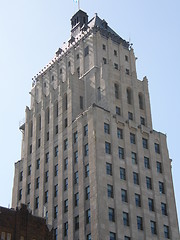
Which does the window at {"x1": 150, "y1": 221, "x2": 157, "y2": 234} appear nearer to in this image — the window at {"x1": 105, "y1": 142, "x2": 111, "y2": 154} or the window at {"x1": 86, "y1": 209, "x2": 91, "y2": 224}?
the window at {"x1": 86, "y1": 209, "x2": 91, "y2": 224}

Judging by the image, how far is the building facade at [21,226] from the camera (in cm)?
7625

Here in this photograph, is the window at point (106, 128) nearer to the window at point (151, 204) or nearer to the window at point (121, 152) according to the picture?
the window at point (121, 152)

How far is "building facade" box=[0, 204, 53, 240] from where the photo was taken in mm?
76250

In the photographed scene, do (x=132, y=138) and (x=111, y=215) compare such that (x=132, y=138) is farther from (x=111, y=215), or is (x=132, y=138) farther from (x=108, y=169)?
(x=111, y=215)

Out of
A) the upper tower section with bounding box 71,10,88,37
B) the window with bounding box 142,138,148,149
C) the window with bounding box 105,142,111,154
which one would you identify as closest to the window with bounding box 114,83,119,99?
the window with bounding box 142,138,148,149

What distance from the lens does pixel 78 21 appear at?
5017 inches

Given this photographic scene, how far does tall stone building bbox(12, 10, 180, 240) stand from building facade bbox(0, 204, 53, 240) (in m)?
9.98

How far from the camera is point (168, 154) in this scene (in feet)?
344

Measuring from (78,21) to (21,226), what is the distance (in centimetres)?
6325

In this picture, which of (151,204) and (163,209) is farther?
(163,209)

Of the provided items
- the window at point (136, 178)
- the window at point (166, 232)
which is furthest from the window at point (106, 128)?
the window at point (166, 232)

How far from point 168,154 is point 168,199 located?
1017 centimetres

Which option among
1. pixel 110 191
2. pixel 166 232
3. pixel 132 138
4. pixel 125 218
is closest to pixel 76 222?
pixel 110 191

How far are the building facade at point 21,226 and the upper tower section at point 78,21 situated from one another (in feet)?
185
